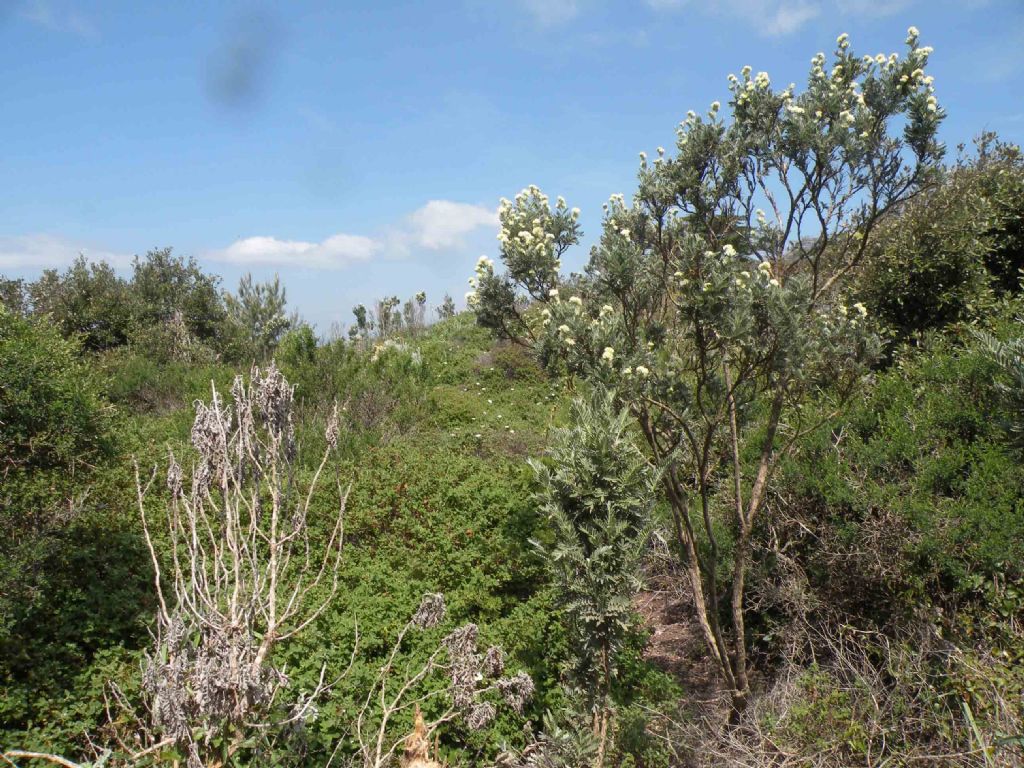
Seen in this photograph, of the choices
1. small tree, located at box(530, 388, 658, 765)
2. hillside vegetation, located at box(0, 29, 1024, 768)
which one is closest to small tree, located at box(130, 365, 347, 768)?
hillside vegetation, located at box(0, 29, 1024, 768)

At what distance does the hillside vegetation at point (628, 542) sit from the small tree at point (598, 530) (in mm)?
20

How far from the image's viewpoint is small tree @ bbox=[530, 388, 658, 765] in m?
3.82

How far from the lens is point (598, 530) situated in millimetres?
3928

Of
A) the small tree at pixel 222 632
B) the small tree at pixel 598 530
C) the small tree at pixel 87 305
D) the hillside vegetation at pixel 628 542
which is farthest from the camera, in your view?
the small tree at pixel 87 305

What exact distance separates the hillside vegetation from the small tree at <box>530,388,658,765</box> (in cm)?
2

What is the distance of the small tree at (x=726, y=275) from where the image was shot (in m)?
3.99

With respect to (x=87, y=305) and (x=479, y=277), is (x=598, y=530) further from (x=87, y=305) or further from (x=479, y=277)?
(x=87, y=305)

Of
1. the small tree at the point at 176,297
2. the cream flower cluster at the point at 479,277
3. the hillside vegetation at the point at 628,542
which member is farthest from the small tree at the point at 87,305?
the cream flower cluster at the point at 479,277

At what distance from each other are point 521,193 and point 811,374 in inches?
102

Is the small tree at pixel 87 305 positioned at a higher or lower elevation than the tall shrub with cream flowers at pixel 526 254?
higher

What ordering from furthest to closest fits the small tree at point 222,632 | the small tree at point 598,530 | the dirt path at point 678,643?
the dirt path at point 678,643
the small tree at point 598,530
the small tree at point 222,632

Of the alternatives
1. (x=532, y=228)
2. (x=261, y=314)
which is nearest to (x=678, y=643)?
(x=532, y=228)

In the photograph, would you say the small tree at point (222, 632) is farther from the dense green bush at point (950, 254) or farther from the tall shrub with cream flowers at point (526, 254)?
the dense green bush at point (950, 254)

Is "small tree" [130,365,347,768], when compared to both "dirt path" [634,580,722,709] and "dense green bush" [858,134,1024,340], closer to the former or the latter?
"dirt path" [634,580,722,709]
